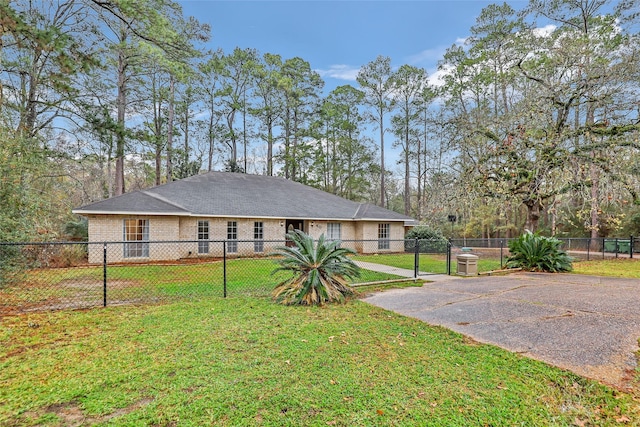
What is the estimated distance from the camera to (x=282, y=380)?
288cm

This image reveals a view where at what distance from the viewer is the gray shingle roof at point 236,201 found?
13.1 m

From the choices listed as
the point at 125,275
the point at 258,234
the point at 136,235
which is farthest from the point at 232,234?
the point at 125,275

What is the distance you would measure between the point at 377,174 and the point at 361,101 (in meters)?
7.49

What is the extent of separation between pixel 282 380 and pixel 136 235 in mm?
12797

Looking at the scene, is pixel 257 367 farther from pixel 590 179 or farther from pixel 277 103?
pixel 277 103

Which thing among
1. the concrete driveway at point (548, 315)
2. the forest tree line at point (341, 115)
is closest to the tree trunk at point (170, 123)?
the forest tree line at point (341, 115)

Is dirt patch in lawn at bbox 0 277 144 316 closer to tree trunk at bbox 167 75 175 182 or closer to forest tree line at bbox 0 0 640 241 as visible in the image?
forest tree line at bbox 0 0 640 241

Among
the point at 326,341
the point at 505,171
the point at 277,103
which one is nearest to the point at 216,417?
the point at 326,341

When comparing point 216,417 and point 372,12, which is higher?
point 372,12

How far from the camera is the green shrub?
1011cm

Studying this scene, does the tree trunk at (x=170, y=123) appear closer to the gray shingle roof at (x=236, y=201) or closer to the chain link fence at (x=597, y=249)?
the gray shingle roof at (x=236, y=201)

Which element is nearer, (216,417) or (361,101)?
(216,417)

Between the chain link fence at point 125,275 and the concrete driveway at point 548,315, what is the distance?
5.77 ft

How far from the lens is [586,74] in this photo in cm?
1066
